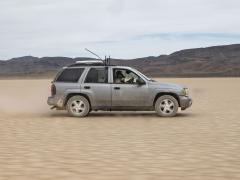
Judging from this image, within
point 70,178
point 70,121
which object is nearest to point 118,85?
point 70,121

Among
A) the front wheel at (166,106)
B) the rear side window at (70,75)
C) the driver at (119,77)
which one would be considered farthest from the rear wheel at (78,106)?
the front wheel at (166,106)

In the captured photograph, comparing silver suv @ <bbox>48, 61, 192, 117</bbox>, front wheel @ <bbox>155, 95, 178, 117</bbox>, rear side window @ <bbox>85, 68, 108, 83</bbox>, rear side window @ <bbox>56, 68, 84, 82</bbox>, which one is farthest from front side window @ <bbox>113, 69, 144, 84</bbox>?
rear side window @ <bbox>56, 68, 84, 82</bbox>

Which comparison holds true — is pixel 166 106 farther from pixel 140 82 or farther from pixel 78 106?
pixel 78 106

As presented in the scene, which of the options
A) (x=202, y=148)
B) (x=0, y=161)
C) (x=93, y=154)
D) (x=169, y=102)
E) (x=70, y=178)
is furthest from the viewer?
(x=169, y=102)

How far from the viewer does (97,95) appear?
1720 centimetres

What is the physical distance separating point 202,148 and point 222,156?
99cm

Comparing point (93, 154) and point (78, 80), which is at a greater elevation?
point (78, 80)

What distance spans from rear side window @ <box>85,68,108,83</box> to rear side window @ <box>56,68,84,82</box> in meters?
0.28

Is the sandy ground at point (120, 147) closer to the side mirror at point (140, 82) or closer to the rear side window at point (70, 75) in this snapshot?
the side mirror at point (140, 82)

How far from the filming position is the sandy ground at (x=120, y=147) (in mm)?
8047

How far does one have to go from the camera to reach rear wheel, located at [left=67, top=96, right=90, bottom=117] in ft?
56.4

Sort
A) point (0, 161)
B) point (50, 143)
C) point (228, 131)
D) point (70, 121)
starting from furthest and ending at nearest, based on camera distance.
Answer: point (70, 121)
point (228, 131)
point (50, 143)
point (0, 161)

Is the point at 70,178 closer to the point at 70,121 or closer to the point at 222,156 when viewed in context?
the point at 222,156

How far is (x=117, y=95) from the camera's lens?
17172 mm
